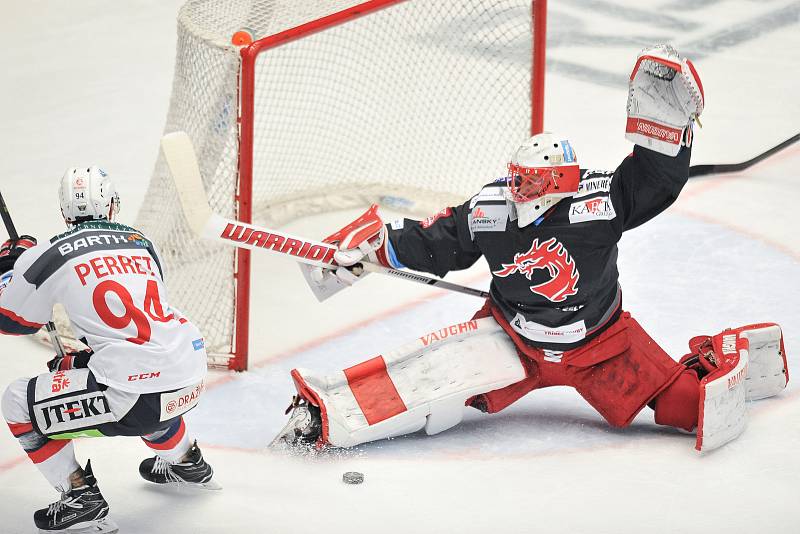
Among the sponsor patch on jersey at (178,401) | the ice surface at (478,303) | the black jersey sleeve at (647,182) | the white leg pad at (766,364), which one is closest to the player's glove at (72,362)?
the sponsor patch on jersey at (178,401)

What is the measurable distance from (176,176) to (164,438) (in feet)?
2.73

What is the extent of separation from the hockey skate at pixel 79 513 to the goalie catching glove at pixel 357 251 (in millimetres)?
1057

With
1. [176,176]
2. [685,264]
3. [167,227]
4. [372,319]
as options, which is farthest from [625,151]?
[176,176]

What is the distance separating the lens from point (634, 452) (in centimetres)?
426

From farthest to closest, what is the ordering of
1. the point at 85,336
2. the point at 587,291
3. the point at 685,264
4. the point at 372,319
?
the point at 685,264, the point at 372,319, the point at 587,291, the point at 85,336

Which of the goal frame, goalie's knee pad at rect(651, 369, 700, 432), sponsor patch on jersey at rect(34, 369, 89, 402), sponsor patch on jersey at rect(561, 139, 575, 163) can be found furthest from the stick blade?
Result: goalie's knee pad at rect(651, 369, 700, 432)

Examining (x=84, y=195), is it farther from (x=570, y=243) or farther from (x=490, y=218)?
(x=570, y=243)

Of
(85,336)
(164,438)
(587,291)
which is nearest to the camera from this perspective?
(85,336)

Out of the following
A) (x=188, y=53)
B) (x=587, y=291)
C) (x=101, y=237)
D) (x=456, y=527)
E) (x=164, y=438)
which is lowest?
(x=456, y=527)

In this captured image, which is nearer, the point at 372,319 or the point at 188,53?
the point at 188,53

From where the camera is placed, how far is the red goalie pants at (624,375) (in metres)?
4.26

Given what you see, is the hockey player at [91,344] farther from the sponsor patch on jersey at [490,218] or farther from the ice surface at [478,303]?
the sponsor patch on jersey at [490,218]

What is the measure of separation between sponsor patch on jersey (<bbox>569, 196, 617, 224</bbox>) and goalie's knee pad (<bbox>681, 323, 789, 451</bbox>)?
577mm

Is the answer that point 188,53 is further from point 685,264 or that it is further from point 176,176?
point 685,264
